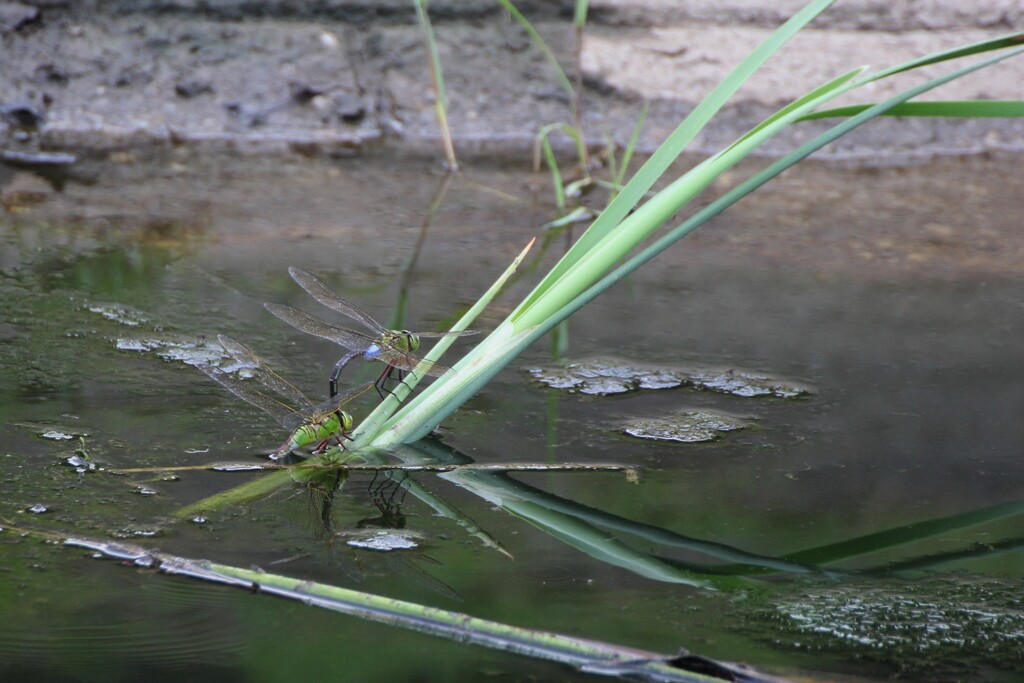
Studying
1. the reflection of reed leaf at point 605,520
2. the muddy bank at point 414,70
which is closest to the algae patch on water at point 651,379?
the reflection of reed leaf at point 605,520

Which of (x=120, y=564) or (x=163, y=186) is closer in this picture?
(x=120, y=564)

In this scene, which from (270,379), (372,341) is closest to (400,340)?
(372,341)

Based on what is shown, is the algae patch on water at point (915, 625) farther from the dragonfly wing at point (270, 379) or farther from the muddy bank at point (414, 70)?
the muddy bank at point (414, 70)

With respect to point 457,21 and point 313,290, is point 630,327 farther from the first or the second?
point 457,21

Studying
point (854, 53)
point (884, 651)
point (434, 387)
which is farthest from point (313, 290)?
point (854, 53)

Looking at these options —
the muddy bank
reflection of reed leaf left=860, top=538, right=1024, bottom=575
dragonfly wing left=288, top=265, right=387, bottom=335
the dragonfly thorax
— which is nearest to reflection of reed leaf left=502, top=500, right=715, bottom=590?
reflection of reed leaf left=860, top=538, right=1024, bottom=575

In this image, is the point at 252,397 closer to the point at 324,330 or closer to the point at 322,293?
the point at 324,330

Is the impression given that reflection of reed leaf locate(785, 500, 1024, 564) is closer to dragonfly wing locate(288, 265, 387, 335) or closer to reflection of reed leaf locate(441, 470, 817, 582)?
reflection of reed leaf locate(441, 470, 817, 582)
